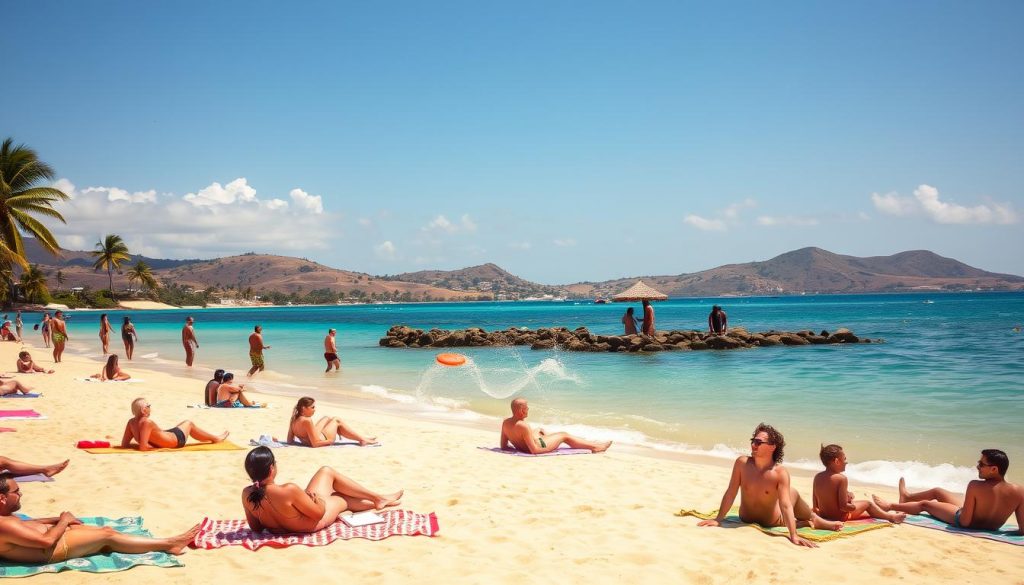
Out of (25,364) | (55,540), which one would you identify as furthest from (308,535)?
(25,364)

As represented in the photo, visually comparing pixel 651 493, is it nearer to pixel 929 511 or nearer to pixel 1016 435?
pixel 929 511

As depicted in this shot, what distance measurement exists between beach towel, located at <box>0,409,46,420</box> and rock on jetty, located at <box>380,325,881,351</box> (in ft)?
67.2

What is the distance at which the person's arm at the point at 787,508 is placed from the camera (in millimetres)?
5559

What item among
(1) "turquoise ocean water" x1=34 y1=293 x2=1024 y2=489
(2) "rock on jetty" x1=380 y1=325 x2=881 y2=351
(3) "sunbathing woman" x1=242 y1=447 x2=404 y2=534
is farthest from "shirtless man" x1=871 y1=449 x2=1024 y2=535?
(2) "rock on jetty" x1=380 y1=325 x2=881 y2=351

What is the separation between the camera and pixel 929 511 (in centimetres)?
650

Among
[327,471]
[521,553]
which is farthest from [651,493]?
[327,471]

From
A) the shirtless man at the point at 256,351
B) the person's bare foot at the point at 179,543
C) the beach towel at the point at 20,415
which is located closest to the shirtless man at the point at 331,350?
the shirtless man at the point at 256,351

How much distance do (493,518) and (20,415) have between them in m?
9.15

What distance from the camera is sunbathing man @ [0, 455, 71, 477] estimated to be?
698 cm

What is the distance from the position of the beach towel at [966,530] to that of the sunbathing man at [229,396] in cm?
1124

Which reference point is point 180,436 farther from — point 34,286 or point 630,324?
point 34,286

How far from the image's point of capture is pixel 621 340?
27844mm

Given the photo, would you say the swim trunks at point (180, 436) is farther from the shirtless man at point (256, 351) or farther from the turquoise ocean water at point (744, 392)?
the shirtless man at point (256, 351)

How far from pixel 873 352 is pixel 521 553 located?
22815mm
